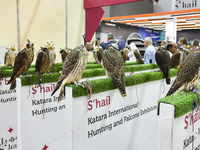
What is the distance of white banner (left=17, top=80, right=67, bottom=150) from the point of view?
89.2 inches

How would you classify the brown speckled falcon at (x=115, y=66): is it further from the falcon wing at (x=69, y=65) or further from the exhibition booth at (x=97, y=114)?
the falcon wing at (x=69, y=65)

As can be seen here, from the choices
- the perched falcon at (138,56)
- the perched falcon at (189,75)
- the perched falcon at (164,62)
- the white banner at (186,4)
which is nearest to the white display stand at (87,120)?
the perched falcon at (164,62)

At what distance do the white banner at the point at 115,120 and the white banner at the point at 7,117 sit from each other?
157cm

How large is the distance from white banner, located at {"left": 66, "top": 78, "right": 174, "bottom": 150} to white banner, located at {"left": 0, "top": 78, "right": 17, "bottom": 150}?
1568mm

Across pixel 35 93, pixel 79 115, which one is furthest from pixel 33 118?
pixel 79 115

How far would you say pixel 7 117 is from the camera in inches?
113

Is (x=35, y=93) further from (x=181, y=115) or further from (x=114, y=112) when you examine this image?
(x=181, y=115)

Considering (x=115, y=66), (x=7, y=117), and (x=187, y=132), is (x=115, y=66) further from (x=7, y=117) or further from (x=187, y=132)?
(x=7, y=117)

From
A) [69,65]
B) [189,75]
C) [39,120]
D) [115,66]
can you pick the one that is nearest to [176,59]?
[189,75]

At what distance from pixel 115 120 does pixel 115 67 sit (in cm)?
60

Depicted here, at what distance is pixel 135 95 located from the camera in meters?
2.41

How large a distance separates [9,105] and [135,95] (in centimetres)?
185

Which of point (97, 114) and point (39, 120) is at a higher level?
point (97, 114)

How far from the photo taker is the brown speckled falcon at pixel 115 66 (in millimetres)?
2029
